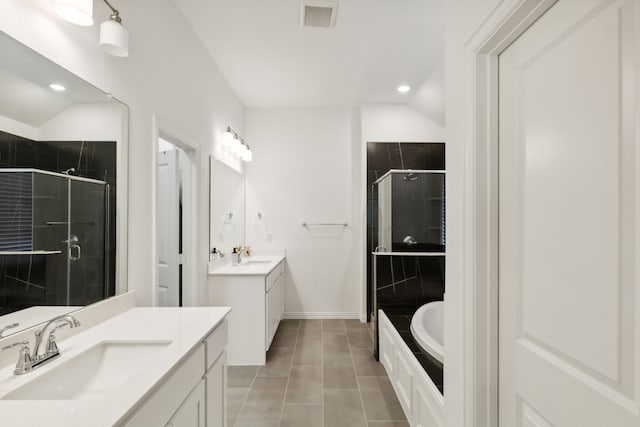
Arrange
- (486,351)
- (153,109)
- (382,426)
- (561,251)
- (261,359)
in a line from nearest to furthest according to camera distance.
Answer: (561,251) < (486,351) < (153,109) < (382,426) < (261,359)

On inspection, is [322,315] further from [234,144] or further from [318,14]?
[318,14]

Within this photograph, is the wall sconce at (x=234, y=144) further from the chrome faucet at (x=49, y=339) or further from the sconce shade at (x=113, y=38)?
the chrome faucet at (x=49, y=339)

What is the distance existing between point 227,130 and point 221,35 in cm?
94

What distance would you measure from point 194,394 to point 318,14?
243cm

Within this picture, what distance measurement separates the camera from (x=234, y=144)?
3.34 meters

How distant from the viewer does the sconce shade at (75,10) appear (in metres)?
1.07

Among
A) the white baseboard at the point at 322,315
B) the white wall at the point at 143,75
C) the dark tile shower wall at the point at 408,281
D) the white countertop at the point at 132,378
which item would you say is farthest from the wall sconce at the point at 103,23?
the white baseboard at the point at 322,315

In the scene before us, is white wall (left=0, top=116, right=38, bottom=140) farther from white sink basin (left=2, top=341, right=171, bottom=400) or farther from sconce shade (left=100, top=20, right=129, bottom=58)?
white sink basin (left=2, top=341, right=171, bottom=400)

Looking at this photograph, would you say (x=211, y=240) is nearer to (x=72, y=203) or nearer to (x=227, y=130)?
(x=227, y=130)

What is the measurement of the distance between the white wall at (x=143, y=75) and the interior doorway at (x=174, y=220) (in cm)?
11

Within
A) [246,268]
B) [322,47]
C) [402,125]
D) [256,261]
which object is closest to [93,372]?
[246,268]

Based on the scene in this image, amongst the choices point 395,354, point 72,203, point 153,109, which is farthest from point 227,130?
point 395,354

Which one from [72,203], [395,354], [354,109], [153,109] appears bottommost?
[395,354]

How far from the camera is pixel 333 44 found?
104 inches
